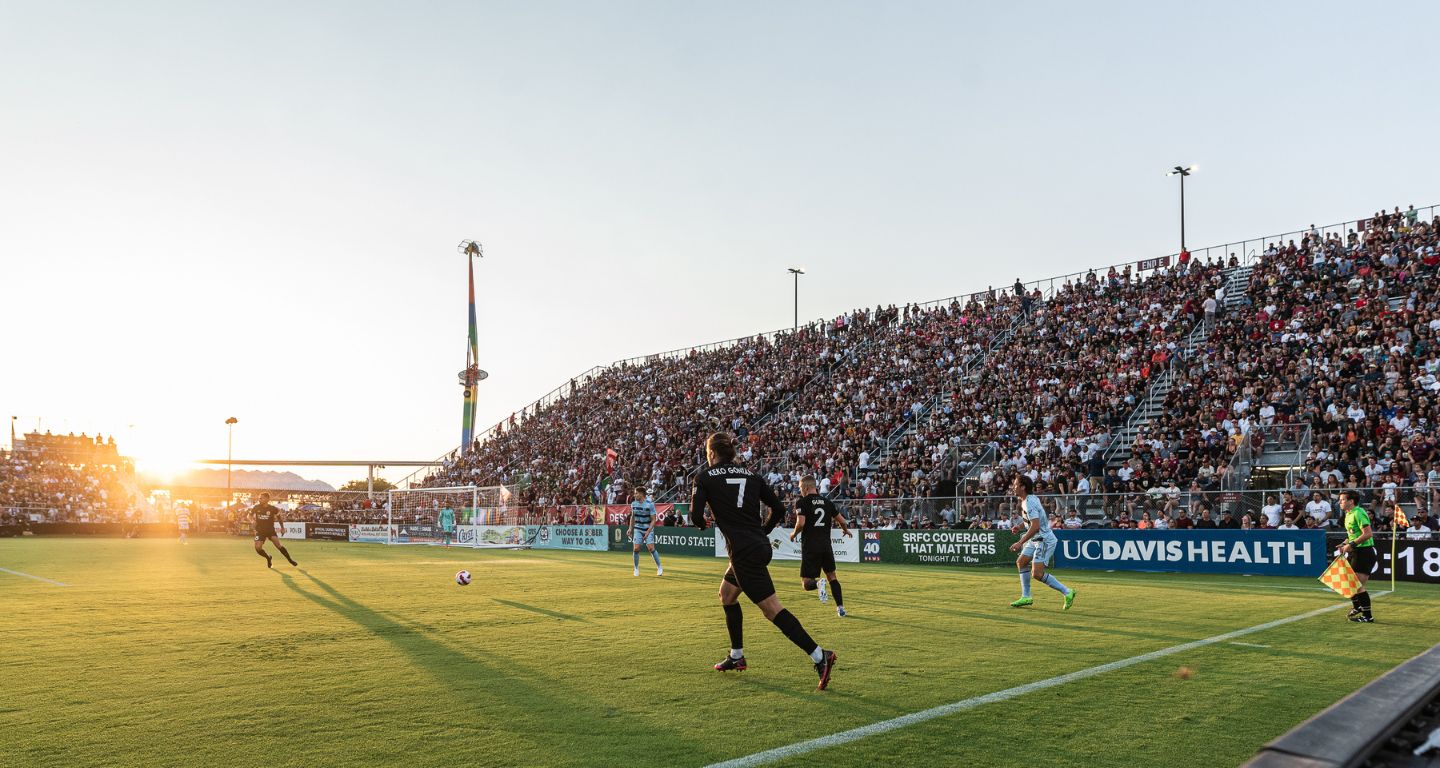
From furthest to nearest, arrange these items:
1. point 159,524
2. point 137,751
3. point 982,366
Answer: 1. point 159,524
2. point 982,366
3. point 137,751

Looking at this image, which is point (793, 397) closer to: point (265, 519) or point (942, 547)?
point (942, 547)

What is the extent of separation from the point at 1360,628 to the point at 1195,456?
14266mm

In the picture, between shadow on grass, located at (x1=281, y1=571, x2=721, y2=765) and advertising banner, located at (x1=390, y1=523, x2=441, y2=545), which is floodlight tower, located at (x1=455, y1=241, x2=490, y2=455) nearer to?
advertising banner, located at (x1=390, y1=523, x2=441, y2=545)

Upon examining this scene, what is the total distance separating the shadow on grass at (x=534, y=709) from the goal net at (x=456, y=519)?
3277 centimetres

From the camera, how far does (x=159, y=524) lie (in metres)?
60.6

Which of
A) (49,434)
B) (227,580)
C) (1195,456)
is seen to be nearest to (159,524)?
(49,434)

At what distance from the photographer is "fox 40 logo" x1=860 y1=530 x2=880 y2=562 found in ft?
96.3

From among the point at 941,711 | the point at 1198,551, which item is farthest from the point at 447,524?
the point at 941,711

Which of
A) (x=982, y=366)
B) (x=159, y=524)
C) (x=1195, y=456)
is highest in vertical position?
(x=982, y=366)

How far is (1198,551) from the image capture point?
889 inches

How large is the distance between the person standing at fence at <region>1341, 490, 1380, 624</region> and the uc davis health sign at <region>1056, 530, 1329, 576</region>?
345 inches

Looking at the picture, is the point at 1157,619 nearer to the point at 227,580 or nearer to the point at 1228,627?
the point at 1228,627

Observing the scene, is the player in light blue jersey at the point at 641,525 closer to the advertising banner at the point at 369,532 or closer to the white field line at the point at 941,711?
the white field line at the point at 941,711

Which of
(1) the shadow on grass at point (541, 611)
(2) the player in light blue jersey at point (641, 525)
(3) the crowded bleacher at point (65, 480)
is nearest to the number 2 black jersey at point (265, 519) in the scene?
(2) the player in light blue jersey at point (641, 525)
